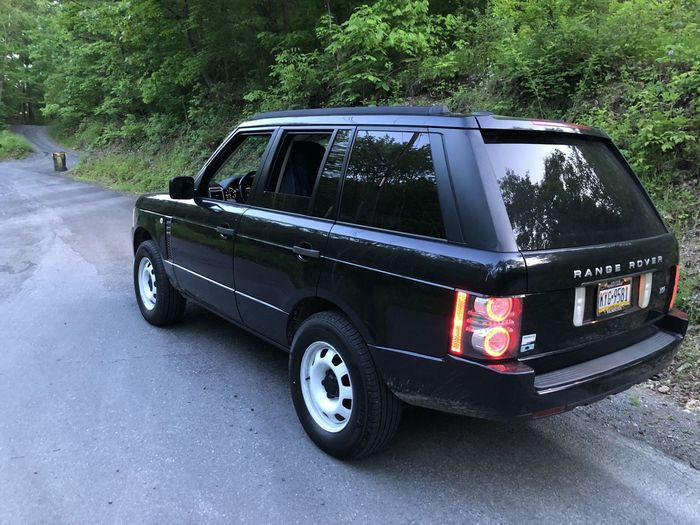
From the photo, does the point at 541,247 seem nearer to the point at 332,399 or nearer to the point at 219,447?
the point at 332,399

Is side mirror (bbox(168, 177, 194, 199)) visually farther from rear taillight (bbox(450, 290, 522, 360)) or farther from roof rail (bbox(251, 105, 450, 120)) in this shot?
rear taillight (bbox(450, 290, 522, 360))

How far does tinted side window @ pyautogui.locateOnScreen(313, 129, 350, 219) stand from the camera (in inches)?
125

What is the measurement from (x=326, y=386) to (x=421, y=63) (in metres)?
8.27

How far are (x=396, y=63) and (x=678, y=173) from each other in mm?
6346

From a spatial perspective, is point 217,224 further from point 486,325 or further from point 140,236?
point 486,325

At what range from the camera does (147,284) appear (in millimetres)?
5402

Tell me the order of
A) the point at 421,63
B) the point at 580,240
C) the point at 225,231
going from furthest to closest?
1. the point at 421,63
2. the point at 225,231
3. the point at 580,240

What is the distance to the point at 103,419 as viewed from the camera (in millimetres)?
3492

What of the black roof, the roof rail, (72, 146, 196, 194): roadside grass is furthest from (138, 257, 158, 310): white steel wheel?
(72, 146, 196, 194): roadside grass

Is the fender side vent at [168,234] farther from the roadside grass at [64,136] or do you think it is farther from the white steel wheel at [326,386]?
the roadside grass at [64,136]

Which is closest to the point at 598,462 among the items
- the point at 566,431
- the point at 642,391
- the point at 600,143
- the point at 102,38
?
the point at 566,431

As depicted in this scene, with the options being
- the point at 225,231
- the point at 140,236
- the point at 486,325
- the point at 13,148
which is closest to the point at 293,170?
the point at 225,231

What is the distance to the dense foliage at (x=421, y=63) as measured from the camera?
6.07 m

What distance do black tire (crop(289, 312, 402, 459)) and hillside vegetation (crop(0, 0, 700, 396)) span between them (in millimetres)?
3023
